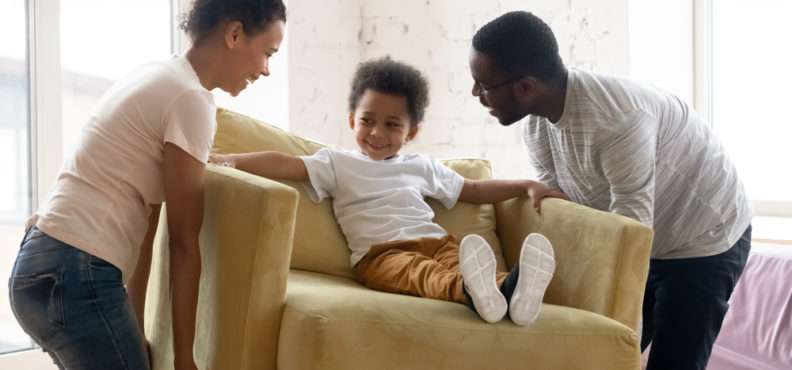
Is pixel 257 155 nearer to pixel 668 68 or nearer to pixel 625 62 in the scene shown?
pixel 625 62

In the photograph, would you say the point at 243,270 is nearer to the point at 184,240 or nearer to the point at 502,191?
the point at 184,240

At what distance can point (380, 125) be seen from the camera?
188cm

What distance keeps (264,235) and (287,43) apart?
68.4 inches

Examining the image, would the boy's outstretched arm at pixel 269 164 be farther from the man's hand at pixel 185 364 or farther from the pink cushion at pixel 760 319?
the pink cushion at pixel 760 319

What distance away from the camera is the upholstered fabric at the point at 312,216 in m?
1.76

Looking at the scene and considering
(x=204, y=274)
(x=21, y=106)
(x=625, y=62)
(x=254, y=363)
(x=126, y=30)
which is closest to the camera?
(x=254, y=363)

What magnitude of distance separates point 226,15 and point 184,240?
400 mm

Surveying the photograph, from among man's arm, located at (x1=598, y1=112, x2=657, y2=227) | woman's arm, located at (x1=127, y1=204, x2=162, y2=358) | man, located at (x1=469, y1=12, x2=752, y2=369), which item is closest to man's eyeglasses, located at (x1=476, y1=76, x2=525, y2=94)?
man, located at (x1=469, y1=12, x2=752, y2=369)

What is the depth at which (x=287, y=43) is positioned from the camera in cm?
294

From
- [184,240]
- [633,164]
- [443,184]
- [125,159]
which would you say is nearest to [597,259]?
[633,164]

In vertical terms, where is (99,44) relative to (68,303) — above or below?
above

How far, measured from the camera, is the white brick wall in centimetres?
298

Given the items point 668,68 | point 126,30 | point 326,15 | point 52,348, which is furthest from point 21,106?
point 668,68

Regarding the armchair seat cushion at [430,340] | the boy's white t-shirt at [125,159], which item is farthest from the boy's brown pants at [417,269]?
the boy's white t-shirt at [125,159]
